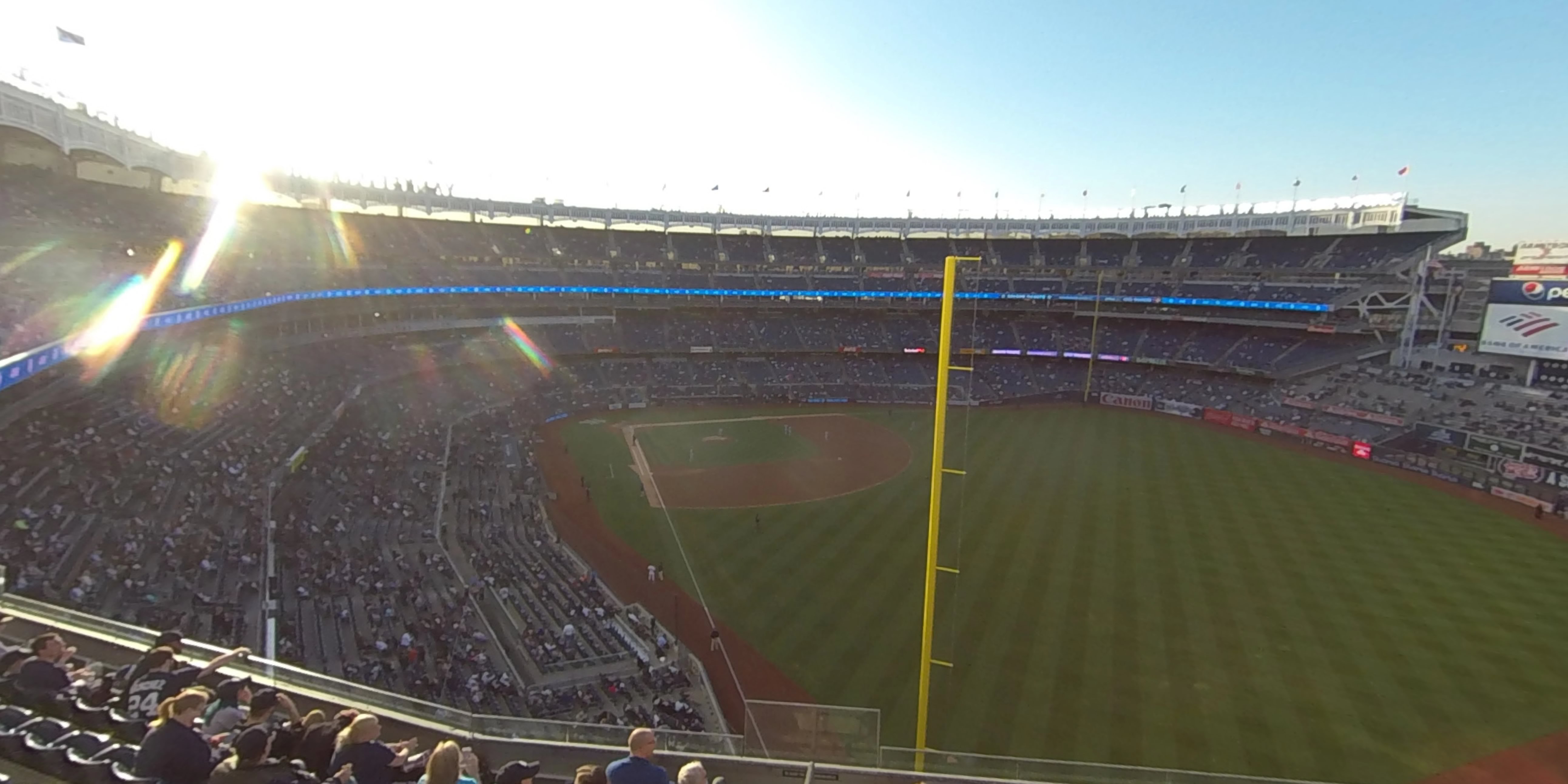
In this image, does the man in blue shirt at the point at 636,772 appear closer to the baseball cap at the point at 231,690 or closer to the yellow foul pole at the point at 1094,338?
the baseball cap at the point at 231,690

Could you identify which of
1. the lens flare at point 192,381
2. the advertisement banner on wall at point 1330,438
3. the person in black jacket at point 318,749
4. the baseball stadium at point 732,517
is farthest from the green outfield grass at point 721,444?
the person in black jacket at point 318,749

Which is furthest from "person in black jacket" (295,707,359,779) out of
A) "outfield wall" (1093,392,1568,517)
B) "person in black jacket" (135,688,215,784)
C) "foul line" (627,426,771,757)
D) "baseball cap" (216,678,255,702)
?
"outfield wall" (1093,392,1568,517)

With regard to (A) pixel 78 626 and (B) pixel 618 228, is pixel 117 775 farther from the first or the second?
(B) pixel 618 228

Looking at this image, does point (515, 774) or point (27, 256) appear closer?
point (515, 774)

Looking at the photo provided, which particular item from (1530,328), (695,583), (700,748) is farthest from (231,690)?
(1530,328)

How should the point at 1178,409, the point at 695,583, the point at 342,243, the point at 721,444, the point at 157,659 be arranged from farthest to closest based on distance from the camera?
the point at 1178,409
the point at 342,243
the point at 721,444
the point at 695,583
the point at 157,659

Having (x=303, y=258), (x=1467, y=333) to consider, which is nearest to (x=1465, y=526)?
(x=1467, y=333)

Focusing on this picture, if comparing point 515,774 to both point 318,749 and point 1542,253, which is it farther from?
point 1542,253
